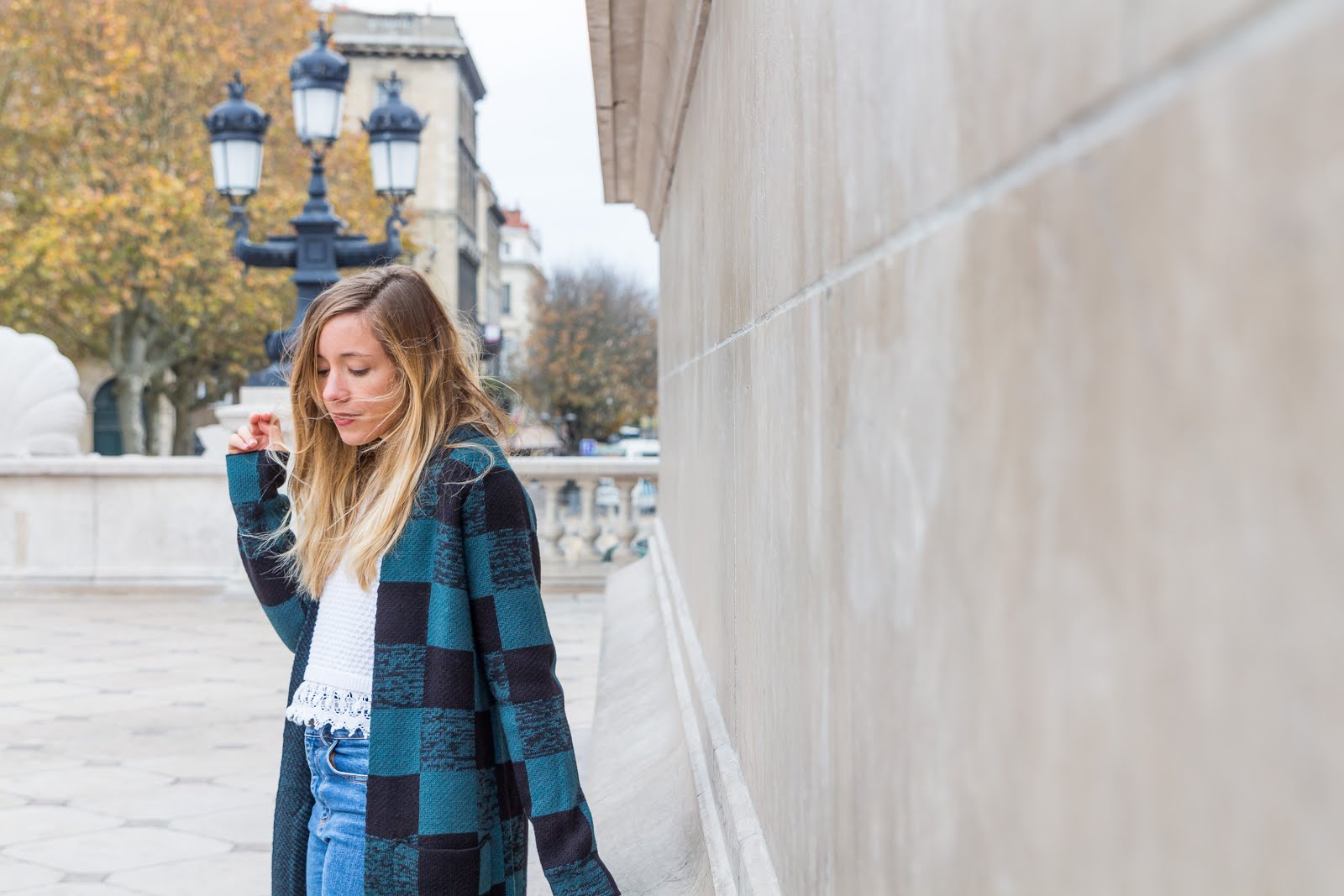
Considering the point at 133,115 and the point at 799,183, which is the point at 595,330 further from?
the point at 799,183

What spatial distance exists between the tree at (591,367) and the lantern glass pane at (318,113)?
29.1 m

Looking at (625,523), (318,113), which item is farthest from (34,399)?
(625,523)

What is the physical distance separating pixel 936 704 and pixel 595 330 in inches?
1697

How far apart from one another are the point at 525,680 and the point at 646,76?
10.6 ft

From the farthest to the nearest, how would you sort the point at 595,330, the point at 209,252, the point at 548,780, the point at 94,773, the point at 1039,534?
the point at 595,330
the point at 209,252
the point at 94,773
the point at 548,780
the point at 1039,534

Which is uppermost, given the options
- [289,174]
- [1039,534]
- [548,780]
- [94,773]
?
[289,174]

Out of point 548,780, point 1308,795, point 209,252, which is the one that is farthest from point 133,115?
point 1308,795

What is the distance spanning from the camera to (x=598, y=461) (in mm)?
11750

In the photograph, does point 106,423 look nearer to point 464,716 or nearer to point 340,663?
point 340,663

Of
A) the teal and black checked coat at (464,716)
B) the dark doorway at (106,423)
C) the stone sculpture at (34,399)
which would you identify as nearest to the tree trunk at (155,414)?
the dark doorway at (106,423)

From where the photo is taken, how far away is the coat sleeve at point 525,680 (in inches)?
86.3

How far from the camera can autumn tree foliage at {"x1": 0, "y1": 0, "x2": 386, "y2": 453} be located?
24391 mm

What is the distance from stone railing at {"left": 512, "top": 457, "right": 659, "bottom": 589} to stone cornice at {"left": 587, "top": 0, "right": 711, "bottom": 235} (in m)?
4.49

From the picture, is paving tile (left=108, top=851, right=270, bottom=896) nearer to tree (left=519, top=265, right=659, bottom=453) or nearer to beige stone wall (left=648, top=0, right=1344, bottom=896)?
beige stone wall (left=648, top=0, right=1344, bottom=896)
